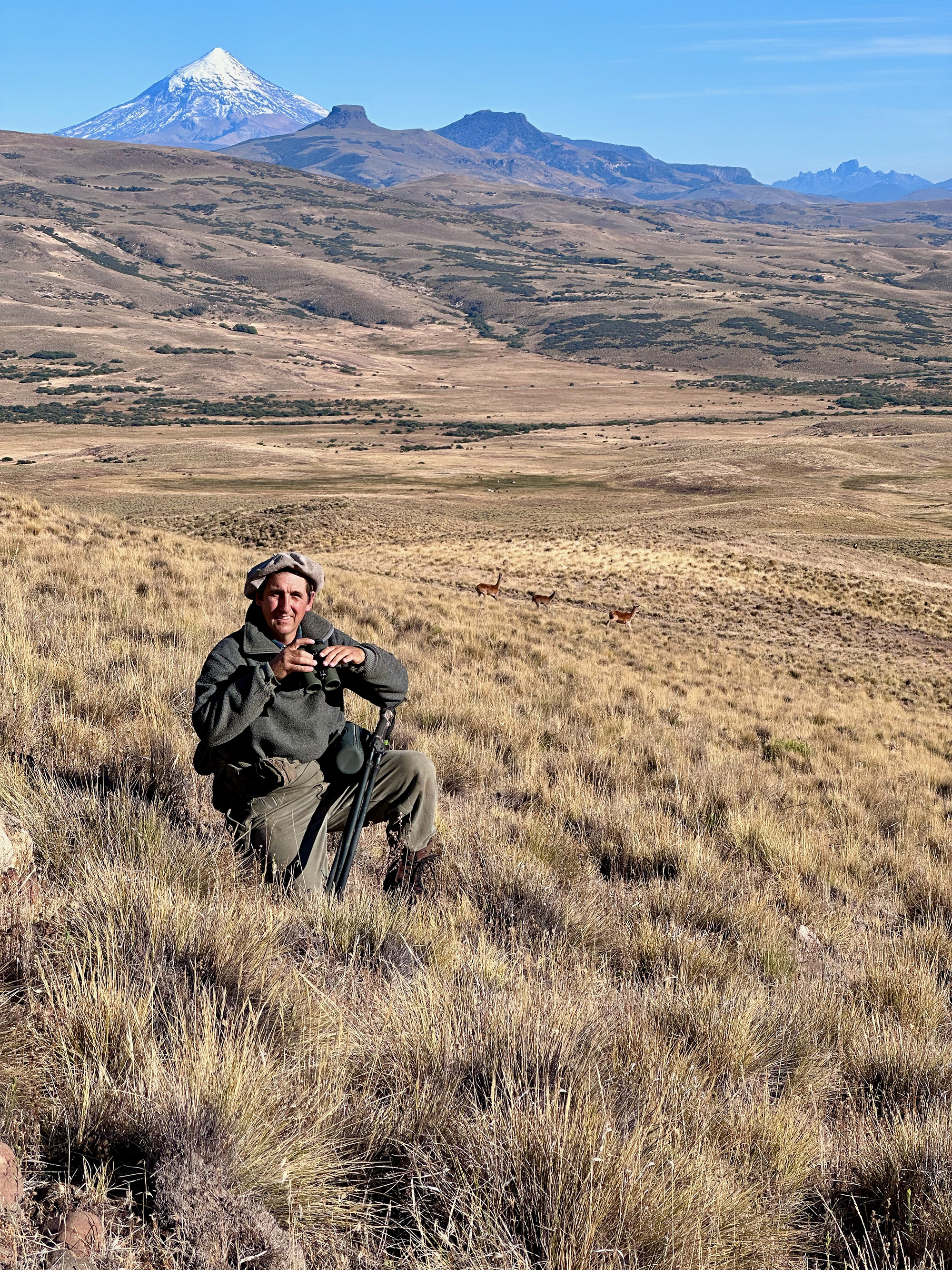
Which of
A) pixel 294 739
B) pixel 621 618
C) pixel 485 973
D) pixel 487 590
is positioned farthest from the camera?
pixel 487 590

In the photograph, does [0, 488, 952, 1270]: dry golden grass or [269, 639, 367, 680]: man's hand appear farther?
[269, 639, 367, 680]: man's hand

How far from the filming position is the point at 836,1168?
230cm

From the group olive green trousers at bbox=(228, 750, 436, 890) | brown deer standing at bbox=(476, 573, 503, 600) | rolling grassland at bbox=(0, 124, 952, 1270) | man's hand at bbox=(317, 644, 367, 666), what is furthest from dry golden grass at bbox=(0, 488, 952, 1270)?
brown deer standing at bbox=(476, 573, 503, 600)

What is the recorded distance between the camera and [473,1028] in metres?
2.39

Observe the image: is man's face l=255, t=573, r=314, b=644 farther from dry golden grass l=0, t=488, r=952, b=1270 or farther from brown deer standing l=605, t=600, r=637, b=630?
brown deer standing l=605, t=600, r=637, b=630

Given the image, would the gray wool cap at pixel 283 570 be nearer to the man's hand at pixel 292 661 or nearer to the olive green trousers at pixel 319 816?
the man's hand at pixel 292 661

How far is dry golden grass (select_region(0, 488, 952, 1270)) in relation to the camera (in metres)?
1.83

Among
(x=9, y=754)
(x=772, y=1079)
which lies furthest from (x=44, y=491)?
(x=772, y=1079)

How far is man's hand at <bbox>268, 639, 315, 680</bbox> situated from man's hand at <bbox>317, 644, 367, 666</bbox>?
0.06 m

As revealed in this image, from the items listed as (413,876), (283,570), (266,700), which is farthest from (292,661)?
(413,876)

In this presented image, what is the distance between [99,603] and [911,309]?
22633cm

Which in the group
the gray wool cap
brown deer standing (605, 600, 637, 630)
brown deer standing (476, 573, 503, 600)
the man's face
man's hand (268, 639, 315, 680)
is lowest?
brown deer standing (605, 600, 637, 630)

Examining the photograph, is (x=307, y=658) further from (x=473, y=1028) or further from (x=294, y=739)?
(x=473, y=1028)

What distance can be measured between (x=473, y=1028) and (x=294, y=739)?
1.50 meters
